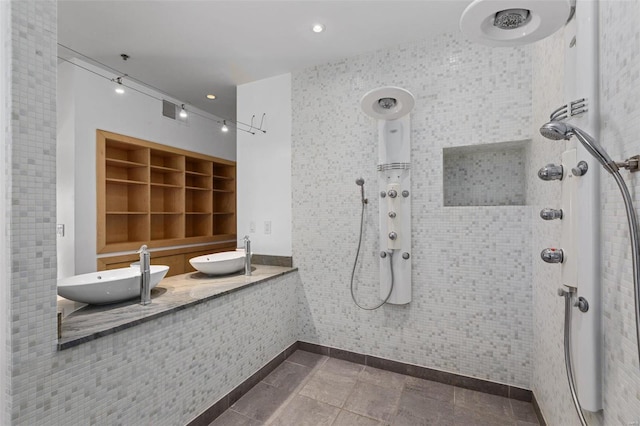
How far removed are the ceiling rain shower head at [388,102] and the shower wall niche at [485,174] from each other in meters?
0.49

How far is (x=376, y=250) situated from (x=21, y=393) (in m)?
2.01

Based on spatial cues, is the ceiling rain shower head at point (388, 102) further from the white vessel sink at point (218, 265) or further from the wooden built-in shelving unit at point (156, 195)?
the wooden built-in shelving unit at point (156, 195)

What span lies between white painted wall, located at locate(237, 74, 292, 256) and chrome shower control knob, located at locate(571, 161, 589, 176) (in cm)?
206

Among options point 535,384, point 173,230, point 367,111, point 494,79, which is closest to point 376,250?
point 367,111

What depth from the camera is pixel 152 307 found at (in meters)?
1.50

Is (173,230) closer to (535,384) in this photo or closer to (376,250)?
(376,250)

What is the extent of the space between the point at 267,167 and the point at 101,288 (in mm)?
1700

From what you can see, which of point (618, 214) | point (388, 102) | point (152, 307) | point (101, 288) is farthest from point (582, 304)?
point (101, 288)

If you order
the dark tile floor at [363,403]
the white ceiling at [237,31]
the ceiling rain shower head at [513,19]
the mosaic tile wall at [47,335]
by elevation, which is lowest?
the dark tile floor at [363,403]

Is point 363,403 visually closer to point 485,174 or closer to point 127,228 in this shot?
point 485,174

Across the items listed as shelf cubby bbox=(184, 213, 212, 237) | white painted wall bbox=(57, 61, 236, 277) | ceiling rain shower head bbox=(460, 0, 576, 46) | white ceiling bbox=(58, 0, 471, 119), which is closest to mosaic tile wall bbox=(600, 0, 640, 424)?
ceiling rain shower head bbox=(460, 0, 576, 46)

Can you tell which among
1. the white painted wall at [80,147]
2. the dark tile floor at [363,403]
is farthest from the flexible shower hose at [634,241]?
the white painted wall at [80,147]

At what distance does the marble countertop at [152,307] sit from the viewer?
3.91ft

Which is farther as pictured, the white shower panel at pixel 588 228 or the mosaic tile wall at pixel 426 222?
the mosaic tile wall at pixel 426 222
